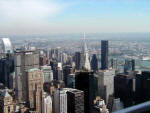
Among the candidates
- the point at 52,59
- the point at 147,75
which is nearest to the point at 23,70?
the point at 52,59

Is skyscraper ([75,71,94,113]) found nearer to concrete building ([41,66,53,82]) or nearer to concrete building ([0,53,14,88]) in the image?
concrete building ([41,66,53,82])

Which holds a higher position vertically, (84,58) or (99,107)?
(84,58)

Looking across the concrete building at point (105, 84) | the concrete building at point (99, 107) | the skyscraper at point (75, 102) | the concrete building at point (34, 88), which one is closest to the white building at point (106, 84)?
the concrete building at point (105, 84)

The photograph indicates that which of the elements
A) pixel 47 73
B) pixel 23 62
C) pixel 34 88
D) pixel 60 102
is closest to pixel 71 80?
pixel 34 88

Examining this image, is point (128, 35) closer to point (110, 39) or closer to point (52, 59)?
point (110, 39)

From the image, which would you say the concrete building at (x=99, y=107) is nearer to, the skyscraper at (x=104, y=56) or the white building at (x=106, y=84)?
the white building at (x=106, y=84)

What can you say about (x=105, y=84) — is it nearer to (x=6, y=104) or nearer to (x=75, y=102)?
(x=75, y=102)

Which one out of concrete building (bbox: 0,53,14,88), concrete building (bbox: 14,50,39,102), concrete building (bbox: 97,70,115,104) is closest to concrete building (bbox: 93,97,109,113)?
concrete building (bbox: 97,70,115,104)
